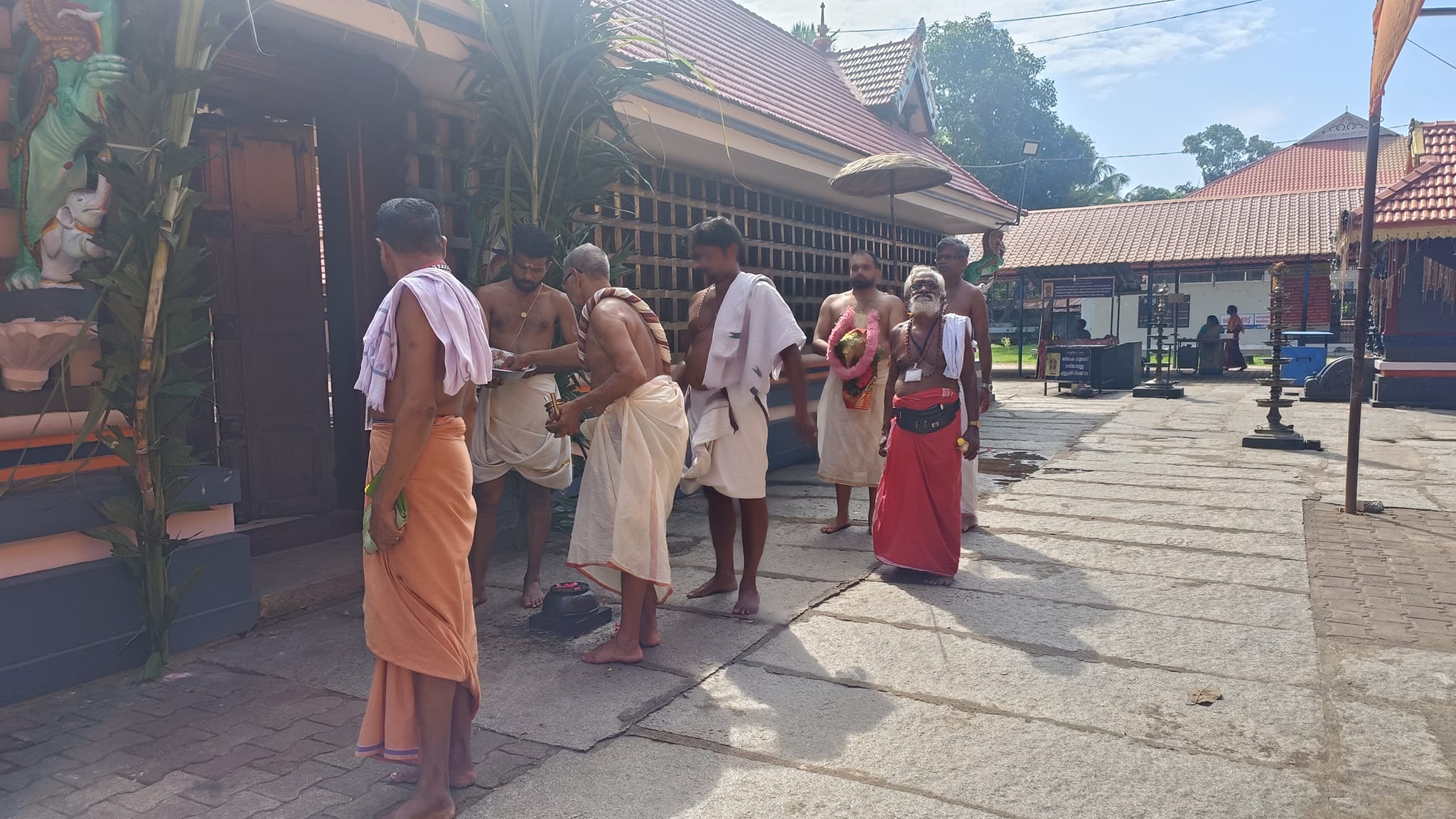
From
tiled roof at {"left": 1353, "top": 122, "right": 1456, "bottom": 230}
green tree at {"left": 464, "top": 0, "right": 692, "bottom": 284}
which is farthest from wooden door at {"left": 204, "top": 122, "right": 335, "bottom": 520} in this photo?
tiled roof at {"left": 1353, "top": 122, "right": 1456, "bottom": 230}

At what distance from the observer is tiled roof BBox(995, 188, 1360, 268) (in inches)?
860

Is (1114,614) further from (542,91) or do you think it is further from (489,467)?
(542,91)

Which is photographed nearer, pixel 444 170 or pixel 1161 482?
pixel 444 170

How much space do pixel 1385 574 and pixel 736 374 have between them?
3.68m

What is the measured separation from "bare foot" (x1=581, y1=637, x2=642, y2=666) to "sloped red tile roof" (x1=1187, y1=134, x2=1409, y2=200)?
122 ft

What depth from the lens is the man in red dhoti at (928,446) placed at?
5.14m

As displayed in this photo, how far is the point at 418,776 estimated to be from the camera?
2.88 metres

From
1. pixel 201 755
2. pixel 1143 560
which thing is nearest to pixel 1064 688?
pixel 1143 560

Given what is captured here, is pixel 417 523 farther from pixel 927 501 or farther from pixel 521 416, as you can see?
pixel 927 501

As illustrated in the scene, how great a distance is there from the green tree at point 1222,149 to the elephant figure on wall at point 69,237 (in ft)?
208

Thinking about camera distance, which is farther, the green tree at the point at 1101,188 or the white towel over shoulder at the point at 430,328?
the green tree at the point at 1101,188

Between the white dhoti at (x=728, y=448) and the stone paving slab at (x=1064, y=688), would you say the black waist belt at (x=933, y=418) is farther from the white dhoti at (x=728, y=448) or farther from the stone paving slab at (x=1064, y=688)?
the stone paving slab at (x=1064, y=688)

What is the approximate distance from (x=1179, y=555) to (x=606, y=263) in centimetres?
377

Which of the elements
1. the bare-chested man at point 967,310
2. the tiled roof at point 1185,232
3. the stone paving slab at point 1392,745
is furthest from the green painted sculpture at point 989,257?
the stone paving slab at point 1392,745
